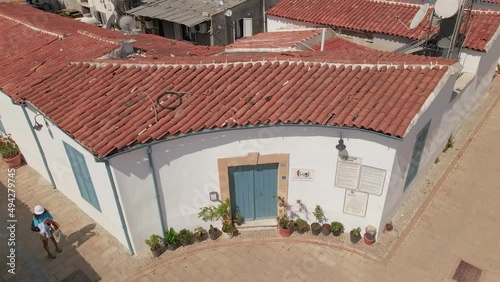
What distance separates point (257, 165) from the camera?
11.1m

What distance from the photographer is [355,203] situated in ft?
37.0

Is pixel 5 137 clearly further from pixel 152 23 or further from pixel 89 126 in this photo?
pixel 152 23

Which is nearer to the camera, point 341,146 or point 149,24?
point 341,146

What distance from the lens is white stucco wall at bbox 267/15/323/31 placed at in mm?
21730

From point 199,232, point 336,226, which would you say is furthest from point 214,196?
point 336,226

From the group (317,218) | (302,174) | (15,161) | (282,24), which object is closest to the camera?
(302,174)

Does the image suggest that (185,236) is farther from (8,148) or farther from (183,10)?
(183,10)

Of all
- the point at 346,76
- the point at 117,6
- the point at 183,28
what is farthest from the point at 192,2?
the point at 346,76

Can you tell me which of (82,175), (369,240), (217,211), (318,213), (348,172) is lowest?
(369,240)

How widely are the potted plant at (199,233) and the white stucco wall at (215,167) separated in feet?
1.14

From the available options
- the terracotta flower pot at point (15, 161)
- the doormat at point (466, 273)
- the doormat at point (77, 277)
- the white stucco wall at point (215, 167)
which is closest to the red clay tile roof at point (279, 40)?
the white stucco wall at point (215, 167)

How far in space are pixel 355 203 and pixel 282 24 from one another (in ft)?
47.9

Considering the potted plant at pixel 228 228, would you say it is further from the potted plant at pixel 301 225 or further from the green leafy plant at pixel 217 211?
the potted plant at pixel 301 225

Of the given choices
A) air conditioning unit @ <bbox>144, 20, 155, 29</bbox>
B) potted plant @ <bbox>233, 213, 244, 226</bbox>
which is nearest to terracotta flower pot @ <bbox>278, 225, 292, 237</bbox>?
potted plant @ <bbox>233, 213, 244, 226</bbox>
